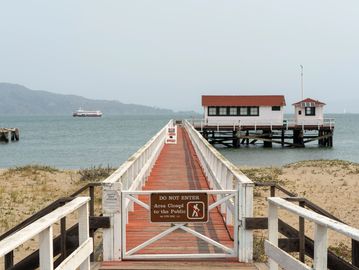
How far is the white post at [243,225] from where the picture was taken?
6902mm

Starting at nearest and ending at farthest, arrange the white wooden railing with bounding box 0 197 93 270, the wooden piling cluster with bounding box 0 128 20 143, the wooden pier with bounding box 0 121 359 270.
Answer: the white wooden railing with bounding box 0 197 93 270 < the wooden pier with bounding box 0 121 359 270 < the wooden piling cluster with bounding box 0 128 20 143

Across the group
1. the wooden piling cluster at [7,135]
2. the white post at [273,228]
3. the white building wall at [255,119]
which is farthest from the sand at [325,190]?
the wooden piling cluster at [7,135]

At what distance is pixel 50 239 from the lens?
4.29 metres

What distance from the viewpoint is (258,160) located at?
45.2 meters

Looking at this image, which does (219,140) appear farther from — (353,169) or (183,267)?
(183,267)

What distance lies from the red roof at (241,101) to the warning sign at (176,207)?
5086 cm

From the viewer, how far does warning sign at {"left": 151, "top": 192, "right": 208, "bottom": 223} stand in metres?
7.00

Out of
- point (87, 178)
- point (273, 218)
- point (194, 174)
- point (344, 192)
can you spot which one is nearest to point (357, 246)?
point (273, 218)

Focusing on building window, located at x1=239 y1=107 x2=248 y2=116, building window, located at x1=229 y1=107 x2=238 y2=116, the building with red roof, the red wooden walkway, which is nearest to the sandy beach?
the red wooden walkway

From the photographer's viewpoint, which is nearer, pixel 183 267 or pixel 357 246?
pixel 357 246

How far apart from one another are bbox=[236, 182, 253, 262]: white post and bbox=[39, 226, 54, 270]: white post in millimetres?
3301

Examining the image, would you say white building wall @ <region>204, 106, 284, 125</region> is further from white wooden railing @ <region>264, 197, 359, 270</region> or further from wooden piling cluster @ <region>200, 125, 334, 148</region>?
white wooden railing @ <region>264, 197, 359, 270</region>

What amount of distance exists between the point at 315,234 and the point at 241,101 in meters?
54.8

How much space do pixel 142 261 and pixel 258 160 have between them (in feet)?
128
